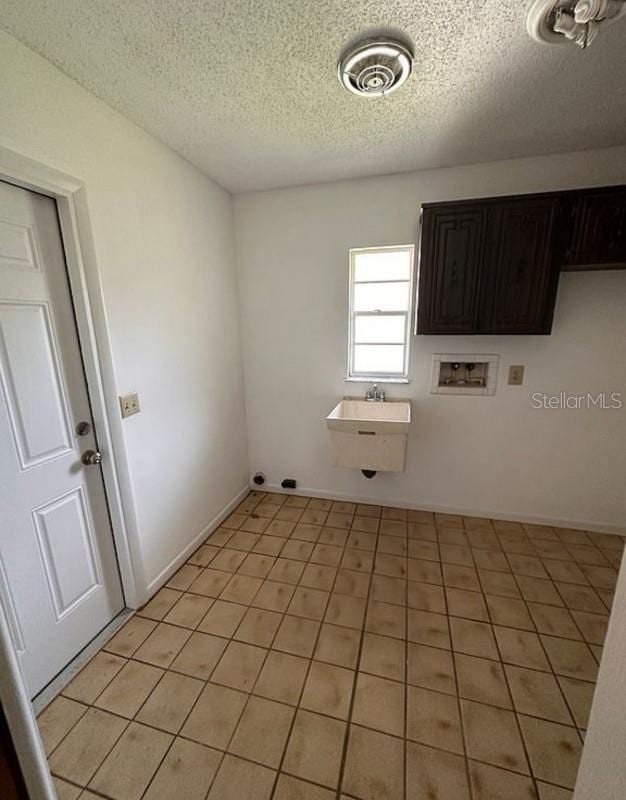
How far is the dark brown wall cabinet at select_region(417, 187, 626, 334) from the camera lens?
1.95 metres

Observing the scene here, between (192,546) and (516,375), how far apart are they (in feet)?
8.61

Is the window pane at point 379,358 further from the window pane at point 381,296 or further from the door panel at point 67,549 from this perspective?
the door panel at point 67,549

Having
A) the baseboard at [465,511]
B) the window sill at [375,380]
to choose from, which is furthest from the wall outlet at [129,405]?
the baseboard at [465,511]

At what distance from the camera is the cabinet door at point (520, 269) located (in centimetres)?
200

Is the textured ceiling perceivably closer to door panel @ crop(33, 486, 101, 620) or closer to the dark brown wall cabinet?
the dark brown wall cabinet

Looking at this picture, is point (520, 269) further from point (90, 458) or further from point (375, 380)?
point (90, 458)

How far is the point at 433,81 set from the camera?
144 cm

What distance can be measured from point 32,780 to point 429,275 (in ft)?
8.80

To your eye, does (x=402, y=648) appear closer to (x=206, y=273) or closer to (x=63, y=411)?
(x=63, y=411)

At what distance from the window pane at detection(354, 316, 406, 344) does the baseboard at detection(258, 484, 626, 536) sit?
136 cm

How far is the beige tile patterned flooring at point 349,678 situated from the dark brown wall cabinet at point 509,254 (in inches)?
63.7

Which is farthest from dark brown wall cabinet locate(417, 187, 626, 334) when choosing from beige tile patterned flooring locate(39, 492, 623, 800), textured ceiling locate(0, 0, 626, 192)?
beige tile patterned flooring locate(39, 492, 623, 800)

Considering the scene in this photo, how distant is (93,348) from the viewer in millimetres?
1564

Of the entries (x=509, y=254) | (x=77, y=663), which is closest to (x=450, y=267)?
(x=509, y=254)
